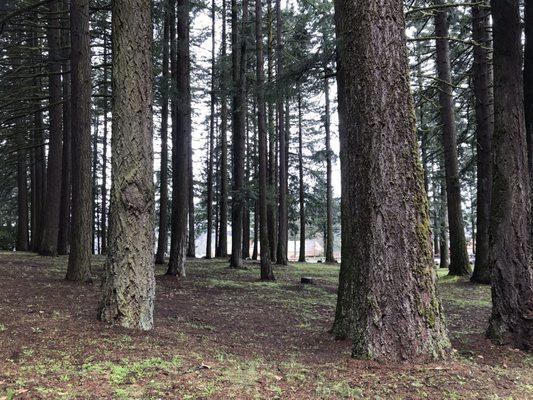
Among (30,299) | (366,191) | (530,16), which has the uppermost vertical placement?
(530,16)

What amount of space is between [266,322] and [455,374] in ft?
13.3

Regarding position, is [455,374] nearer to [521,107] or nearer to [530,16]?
[521,107]

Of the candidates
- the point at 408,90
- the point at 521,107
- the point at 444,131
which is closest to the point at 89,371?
the point at 408,90

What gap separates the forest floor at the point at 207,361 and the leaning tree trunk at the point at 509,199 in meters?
0.44

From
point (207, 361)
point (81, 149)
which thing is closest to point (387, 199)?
point (207, 361)

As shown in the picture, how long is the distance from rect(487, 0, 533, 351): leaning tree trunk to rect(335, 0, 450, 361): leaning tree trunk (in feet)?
5.75

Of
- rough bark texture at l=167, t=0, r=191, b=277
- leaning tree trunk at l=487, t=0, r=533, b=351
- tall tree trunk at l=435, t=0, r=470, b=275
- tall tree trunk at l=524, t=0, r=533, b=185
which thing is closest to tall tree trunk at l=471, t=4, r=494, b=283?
tall tree trunk at l=435, t=0, r=470, b=275

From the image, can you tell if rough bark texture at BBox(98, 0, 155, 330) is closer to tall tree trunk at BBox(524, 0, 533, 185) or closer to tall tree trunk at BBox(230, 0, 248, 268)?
tall tree trunk at BBox(524, 0, 533, 185)

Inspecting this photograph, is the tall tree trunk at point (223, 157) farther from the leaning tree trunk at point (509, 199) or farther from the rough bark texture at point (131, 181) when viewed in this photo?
the leaning tree trunk at point (509, 199)

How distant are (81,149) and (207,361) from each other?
20.4 ft

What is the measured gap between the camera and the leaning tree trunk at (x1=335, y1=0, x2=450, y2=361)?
362cm

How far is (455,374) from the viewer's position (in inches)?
132

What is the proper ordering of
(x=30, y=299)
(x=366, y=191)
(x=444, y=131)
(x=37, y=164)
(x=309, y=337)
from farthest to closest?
(x=37, y=164) → (x=444, y=131) → (x=30, y=299) → (x=309, y=337) → (x=366, y=191)

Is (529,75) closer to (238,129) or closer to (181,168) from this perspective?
(181,168)
